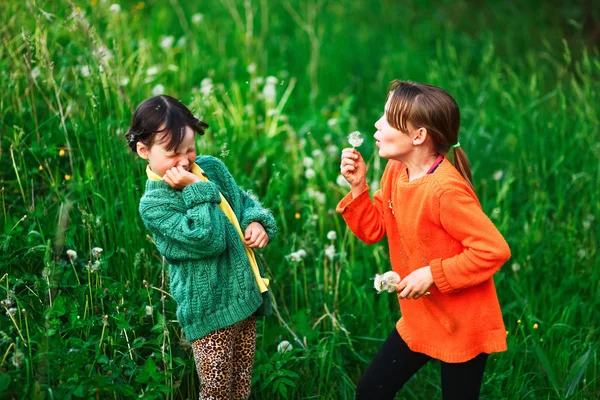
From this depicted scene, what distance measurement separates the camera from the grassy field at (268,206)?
9.06 ft

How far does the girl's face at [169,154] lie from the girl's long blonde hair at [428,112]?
2.25 feet

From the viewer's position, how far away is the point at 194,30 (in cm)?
620

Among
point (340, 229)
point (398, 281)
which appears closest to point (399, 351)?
point (398, 281)

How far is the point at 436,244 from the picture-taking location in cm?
242

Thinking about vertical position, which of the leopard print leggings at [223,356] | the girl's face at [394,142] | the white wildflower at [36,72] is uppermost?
the white wildflower at [36,72]

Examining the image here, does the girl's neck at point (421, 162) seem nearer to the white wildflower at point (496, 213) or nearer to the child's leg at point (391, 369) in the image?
the child's leg at point (391, 369)

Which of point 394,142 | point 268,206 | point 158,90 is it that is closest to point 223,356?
point 394,142

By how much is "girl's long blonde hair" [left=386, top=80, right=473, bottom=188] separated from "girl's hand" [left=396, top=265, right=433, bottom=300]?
0.36 meters

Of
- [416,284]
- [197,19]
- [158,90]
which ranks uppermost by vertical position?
[197,19]

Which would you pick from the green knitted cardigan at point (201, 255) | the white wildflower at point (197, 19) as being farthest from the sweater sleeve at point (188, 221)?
the white wildflower at point (197, 19)

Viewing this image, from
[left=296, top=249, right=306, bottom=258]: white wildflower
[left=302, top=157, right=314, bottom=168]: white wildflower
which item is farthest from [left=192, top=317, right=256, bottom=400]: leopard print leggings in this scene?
[left=302, top=157, right=314, bottom=168]: white wildflower

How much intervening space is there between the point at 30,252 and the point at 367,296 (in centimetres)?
157

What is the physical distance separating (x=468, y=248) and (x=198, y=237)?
0.87 metres

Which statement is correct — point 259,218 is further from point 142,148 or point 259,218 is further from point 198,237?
point 142,148
